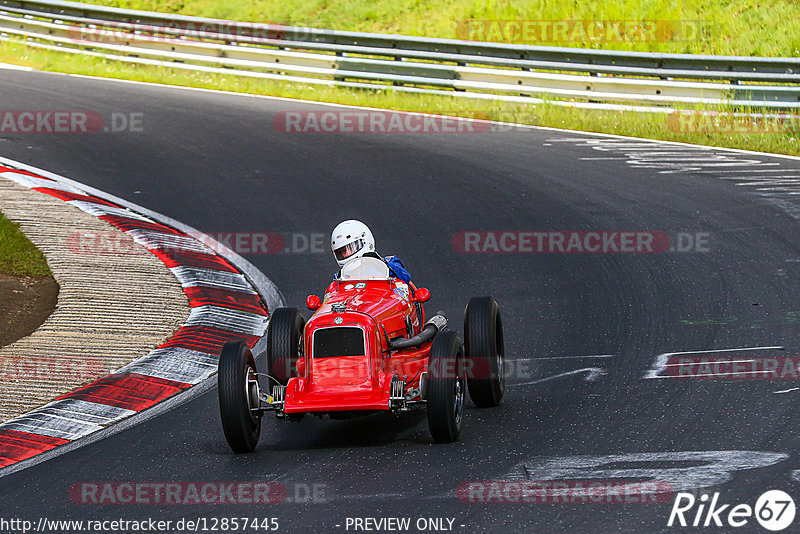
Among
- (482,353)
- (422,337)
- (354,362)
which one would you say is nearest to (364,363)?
(354,362)

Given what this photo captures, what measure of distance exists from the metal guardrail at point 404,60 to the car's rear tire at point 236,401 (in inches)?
460

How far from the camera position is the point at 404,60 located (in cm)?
2022

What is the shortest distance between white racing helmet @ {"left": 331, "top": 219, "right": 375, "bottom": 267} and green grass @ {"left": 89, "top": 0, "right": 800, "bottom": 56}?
44.5 ft

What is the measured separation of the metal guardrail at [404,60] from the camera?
17141mm

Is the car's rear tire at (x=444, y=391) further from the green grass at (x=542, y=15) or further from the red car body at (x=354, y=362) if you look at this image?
the green grass at (x=542, y=15)

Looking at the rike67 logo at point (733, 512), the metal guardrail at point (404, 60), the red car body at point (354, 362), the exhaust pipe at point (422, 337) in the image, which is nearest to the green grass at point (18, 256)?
the red car body at point (354, 362)

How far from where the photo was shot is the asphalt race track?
20.1 feet

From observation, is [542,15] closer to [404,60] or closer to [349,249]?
[404,60]

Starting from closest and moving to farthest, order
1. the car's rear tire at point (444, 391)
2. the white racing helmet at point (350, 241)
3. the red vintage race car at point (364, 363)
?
the car's rear tire at point (444, 391) → the red vintage race car at point (364, 363) → the white racing helmet at point (350, 241)

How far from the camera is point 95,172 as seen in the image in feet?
50.7

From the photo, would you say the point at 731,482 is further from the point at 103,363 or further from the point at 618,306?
the point at 103,363

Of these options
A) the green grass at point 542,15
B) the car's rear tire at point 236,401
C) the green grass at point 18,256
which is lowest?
the car's rear tire at point 236,401

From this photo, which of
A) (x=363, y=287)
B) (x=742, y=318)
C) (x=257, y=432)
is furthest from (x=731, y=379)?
(x=257, y=432)

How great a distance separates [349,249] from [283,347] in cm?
83
